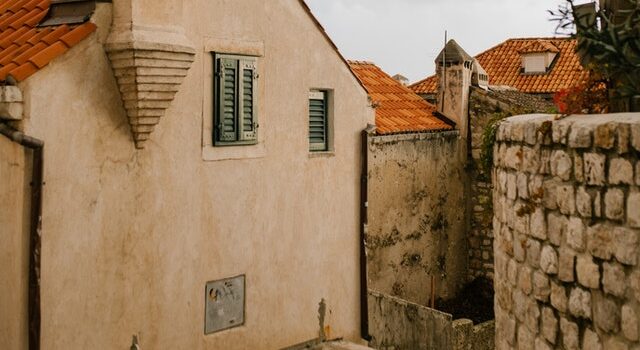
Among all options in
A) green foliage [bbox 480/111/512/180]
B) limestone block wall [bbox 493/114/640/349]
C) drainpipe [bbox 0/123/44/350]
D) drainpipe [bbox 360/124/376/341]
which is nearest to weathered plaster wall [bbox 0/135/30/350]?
drainpipe [bbox 0/123/44/350]

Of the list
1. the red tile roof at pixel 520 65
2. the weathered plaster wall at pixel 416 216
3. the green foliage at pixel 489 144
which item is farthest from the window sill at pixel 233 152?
the red tile roof at pixel 520 65

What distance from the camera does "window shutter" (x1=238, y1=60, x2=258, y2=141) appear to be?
370 inches

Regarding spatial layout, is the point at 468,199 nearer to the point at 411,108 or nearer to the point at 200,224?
the point at 411,108

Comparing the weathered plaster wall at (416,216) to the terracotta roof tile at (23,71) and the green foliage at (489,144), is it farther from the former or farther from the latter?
the terracotta roof tile at (23,71)

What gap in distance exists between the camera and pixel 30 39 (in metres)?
7.98

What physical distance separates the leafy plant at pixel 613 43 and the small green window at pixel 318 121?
5.81 meters

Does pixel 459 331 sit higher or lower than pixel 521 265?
lower

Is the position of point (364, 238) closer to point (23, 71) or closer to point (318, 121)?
point (318, 121)

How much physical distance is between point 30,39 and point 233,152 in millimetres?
2672

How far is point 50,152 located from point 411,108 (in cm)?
1127

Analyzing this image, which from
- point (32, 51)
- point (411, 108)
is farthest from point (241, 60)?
point (411, 108)

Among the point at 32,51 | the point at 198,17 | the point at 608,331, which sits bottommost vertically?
the point at 608,331

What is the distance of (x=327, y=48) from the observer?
424 inches

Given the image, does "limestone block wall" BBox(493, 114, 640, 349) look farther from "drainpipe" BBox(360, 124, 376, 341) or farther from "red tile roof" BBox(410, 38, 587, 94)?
"red tile roof" BBox(410, 38, 587, 94)
